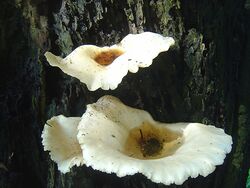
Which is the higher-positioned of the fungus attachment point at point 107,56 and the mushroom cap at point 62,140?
the fungus attachment point at point 107,56

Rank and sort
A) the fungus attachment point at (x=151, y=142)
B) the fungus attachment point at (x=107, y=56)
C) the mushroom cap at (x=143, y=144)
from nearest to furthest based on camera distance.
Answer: the mushroom cap at (x=143, y=144)
the fungus attachment point at (x=151, y=142)
the fungus attachment point at (x=107, y=56)

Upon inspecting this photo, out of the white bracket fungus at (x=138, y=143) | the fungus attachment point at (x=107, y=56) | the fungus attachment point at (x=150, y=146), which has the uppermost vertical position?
the fungus attachment point at (x=107, y=56)

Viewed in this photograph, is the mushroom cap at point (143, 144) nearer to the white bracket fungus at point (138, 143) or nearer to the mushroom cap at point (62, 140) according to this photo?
the white bracket fungus at point (138, 143)

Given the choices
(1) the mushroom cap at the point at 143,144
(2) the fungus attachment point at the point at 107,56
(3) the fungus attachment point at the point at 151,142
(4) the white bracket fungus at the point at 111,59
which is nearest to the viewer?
(1) the mushroom cap at the point at 143,144

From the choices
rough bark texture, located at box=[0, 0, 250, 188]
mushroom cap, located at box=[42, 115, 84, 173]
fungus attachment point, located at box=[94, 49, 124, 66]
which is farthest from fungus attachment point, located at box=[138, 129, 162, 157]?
fungus attachment point, located at box=[94, 49, 124, 66]

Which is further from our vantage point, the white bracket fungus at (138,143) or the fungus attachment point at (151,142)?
the fungus attachment point at (151,142)

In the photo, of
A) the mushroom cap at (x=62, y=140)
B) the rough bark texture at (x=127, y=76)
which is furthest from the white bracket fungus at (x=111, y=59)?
the mushroom cap at (x=62, y=140)
